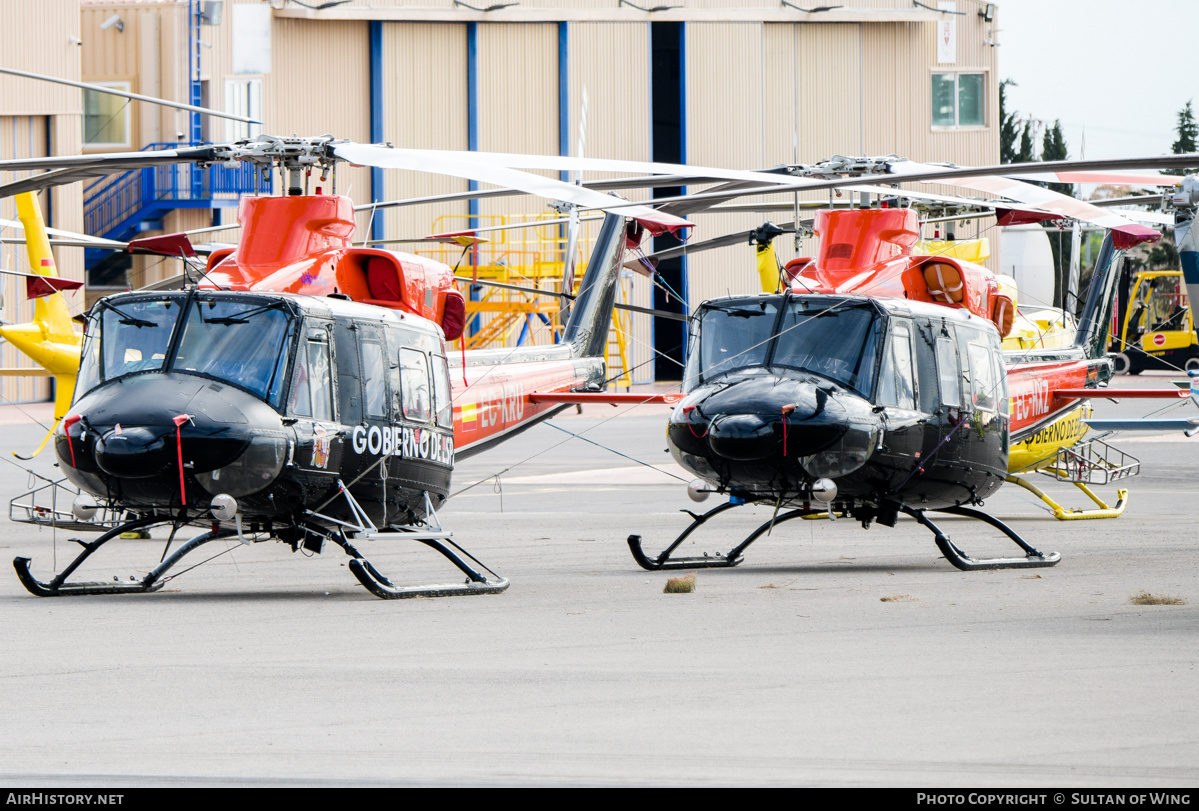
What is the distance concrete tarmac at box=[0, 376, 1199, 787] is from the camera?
18.7 feet

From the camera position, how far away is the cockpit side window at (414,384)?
459 inches

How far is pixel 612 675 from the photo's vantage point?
766 centimetres

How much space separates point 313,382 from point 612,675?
401 centimetres

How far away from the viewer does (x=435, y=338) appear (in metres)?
12.2

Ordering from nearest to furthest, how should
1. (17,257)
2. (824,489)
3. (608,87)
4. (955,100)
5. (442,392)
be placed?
1. (824,489)
2. (442,392)
3. (17,257)
4. (608,87)
5. (955,100)

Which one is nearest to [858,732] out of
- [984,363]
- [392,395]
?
[392,395]

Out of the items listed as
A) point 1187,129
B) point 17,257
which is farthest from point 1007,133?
point 17,257

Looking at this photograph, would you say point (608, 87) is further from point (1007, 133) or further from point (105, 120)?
point (1007, 133)

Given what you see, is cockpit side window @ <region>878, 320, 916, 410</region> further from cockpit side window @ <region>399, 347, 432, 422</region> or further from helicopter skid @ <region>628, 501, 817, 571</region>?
cockpit side window @ <region>399, 347, 432, 422</region>

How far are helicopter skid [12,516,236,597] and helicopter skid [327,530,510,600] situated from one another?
883mm

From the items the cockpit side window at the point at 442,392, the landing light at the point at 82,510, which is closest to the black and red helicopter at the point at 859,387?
the cockpit side window at the point at 442,392

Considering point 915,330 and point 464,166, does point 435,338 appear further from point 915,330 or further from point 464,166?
point 915,330

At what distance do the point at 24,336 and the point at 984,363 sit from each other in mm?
9173

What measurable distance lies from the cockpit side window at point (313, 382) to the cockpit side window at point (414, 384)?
30.8 inches
